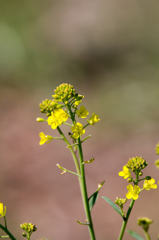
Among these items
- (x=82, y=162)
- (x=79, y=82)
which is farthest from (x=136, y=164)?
(x=79, y=82)

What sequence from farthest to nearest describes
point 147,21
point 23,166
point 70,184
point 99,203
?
1. point 147,21
2. point 23,166
3. point 70,184
4. point 99,203

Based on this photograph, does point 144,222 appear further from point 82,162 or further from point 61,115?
point 61,115

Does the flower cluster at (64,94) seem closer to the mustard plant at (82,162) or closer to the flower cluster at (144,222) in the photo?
the mustard plant at (82,162)

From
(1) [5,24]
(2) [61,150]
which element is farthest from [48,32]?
(2) [61,150]

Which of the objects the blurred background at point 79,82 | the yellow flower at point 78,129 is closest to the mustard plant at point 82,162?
the yellow flower at point 78,129

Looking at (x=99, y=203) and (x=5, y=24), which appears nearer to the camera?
(x=99, y=203)

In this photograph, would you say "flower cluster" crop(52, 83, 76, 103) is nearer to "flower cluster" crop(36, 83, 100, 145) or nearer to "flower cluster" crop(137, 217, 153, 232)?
"flower cluster" crop(36, 83, 100, 145)

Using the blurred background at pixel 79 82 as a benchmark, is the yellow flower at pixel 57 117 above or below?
below

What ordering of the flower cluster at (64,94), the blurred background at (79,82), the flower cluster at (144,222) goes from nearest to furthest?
the flower cluster at (144,222)
the flower cluster at (64,94)
the blurred background at (79,82)

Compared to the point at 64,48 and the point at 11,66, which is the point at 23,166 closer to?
the point at 11,66
